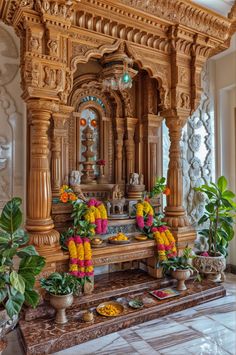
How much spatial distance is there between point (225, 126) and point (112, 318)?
340cm

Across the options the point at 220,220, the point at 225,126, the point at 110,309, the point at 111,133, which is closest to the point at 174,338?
the point at 110,309

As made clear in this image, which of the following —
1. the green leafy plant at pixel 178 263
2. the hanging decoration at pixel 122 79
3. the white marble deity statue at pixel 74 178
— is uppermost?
the hanging decoration at pixel 122 79

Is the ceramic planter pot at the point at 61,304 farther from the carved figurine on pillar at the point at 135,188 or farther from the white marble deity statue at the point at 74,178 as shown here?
the carved figurine on pillar at the point at 135,188

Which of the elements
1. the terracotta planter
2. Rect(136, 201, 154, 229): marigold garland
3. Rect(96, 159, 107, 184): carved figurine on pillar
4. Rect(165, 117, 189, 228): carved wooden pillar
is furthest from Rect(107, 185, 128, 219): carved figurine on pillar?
the terracotta planter

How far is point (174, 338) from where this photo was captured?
7.75 ft

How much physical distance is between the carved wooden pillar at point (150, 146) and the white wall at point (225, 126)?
47.9 inches

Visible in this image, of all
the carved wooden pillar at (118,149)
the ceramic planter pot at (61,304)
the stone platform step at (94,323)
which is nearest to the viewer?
the stone platform step at (94,323)

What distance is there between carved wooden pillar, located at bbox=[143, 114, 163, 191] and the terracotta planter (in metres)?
1.12

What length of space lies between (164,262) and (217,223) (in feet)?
3.79

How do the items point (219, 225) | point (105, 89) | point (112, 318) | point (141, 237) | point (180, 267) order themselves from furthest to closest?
1. point (219, 225)
2. point (105, 89)
3. point (141, 237)
4. point (180, 267)
5. point (112, 318)

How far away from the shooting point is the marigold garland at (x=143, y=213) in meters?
3.27

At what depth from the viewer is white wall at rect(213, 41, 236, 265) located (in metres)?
4.41

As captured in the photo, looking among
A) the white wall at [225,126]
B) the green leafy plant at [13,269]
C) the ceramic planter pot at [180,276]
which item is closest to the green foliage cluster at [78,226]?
the green leafy plant at [13,269]

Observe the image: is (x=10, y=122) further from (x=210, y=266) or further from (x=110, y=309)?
(x=210, y=266)
